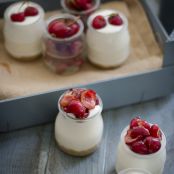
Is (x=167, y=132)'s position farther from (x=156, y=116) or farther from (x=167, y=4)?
(x=167, y=4)

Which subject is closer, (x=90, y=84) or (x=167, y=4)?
(x=90, y=84)

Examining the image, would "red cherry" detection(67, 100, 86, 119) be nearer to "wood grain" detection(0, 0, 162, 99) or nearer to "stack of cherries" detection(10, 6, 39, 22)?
"wood grain" detection(0, 0, 162, 99)

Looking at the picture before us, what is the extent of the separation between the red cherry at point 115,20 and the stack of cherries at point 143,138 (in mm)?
233

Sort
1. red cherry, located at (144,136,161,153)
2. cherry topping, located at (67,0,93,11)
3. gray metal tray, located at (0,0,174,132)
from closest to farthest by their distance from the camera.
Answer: red cherry, located at (144,136,161,153) < gray metal tray, located at (0,0,174,132) < cherry topping, located at (67,0,93,11)

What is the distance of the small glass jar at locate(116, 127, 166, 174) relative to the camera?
2.59ft

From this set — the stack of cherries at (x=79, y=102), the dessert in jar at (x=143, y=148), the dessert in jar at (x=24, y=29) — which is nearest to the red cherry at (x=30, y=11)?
the dessert in jar at (x=24, y=29)

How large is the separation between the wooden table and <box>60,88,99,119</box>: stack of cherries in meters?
0.10

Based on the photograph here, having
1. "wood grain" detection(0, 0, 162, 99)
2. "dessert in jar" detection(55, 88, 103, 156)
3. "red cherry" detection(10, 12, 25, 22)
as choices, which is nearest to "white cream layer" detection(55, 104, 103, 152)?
"dessert in jar" detection(55, 88, 103, 156)

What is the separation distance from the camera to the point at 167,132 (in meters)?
0.92

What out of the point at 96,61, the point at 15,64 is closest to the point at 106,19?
the point at 96,61

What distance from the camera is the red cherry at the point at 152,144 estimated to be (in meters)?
0.78

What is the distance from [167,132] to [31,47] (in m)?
0.31

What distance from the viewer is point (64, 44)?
3.12ft

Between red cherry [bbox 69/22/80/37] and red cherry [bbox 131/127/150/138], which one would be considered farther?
red cherry [bbox 69/22/80/37]
